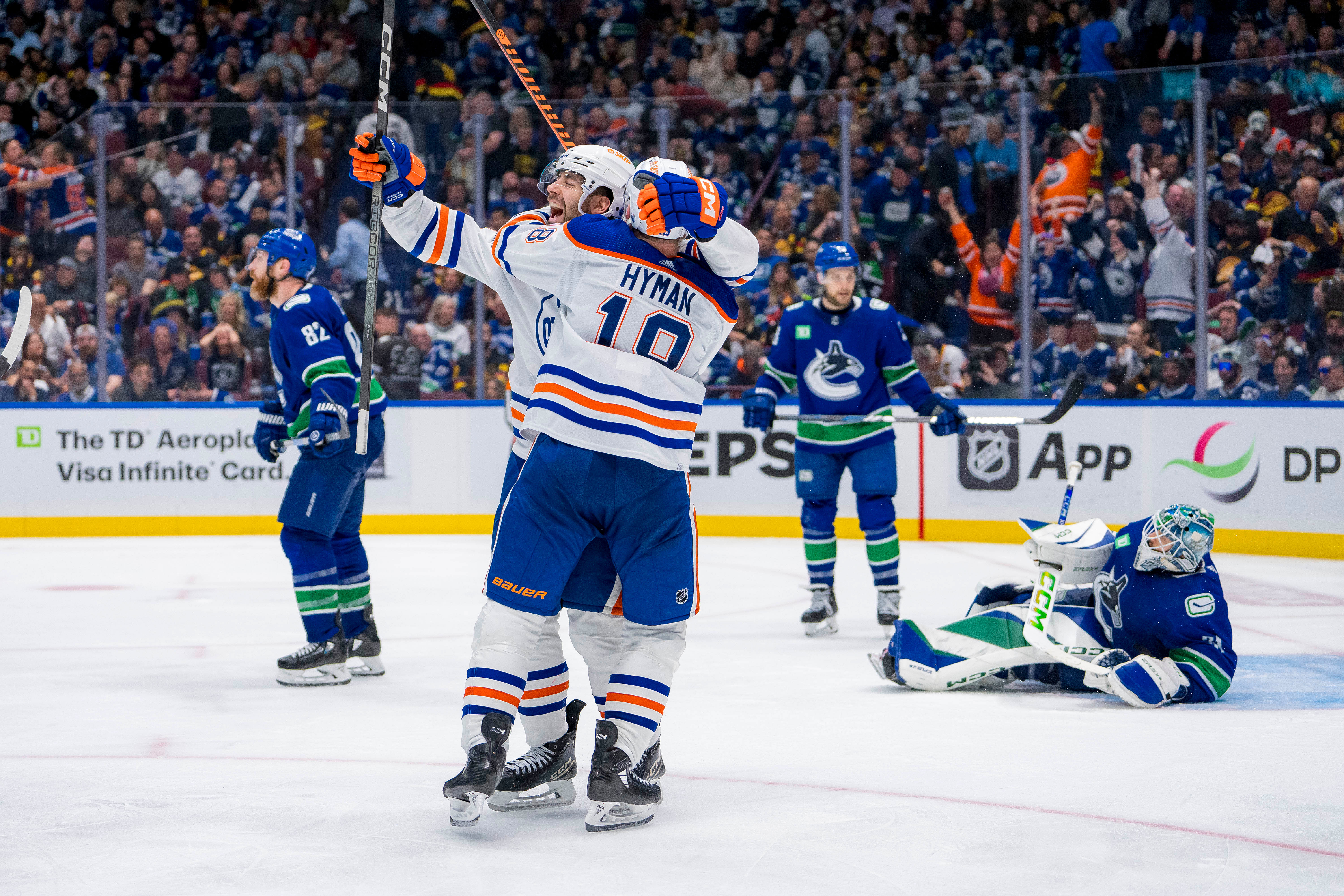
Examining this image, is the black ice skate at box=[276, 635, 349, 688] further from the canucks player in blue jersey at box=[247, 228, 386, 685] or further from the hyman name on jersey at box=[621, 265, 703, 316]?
the hyman name on jersey at box=[621, 265, 703, 316]

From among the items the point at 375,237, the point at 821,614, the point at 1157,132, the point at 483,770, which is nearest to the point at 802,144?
the point at 1157,132

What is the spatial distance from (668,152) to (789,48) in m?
2.60

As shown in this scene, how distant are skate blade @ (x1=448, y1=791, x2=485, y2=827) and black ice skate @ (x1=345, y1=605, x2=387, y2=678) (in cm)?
182

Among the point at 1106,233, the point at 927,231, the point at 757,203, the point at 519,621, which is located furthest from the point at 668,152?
the point at 519,621

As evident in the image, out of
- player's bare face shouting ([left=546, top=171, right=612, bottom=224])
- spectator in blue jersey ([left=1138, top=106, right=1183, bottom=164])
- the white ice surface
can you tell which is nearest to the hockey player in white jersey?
player's bare face shouting ([left=546, top=171, right=612, bottom=224])

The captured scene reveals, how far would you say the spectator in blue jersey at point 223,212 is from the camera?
29.4ft

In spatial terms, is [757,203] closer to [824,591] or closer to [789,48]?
[789,48]

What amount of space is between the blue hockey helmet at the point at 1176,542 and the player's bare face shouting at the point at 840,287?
1.86 metres

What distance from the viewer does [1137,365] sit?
8109mm

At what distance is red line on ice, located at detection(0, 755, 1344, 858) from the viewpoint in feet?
9.02

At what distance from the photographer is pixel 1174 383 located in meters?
8.04

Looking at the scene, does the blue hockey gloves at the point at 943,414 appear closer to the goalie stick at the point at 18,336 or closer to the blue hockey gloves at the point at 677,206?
the blue hockey gloves at the point at 677,206

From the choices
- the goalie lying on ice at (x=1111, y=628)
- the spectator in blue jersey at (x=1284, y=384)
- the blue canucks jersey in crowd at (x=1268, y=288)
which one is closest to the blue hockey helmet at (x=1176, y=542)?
the goalie lying on ice at (x=1111, y=628)

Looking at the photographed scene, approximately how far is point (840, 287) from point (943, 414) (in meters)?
0.61
